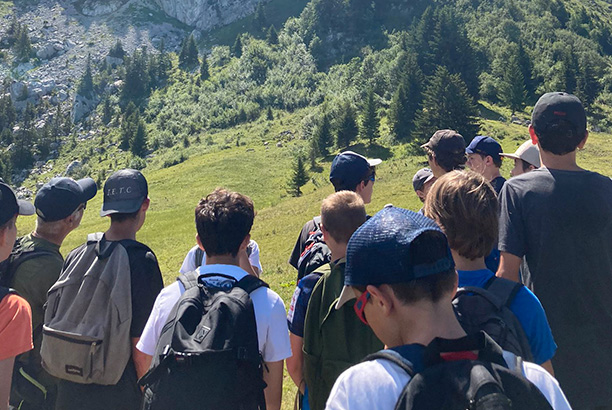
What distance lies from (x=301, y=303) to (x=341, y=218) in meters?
0.77

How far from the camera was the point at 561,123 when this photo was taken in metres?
3.75

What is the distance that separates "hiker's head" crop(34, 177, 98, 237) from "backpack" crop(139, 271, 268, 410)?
2273mm

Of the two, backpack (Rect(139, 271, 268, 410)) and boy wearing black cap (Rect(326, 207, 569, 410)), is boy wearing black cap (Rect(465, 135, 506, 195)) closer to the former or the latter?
backpack (Rect(139, 271, 268, 410))

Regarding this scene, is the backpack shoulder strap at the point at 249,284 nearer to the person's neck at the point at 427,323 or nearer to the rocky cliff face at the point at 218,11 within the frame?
the person's neck at the point at 427,323

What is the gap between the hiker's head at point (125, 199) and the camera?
14.0 ft

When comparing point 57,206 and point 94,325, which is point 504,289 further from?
point 57,206

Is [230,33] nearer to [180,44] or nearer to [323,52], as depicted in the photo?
[180,44]

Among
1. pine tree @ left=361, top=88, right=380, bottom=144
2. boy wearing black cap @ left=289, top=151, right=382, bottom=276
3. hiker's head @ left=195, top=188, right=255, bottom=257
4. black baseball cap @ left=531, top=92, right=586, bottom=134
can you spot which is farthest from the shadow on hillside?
hiker's head @ left=195, top=188, right=255, bottom=257

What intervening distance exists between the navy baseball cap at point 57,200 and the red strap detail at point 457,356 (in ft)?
13.5

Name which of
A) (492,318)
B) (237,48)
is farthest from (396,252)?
(237,48)

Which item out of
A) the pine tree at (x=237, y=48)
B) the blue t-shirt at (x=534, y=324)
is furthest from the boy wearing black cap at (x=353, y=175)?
the pine tree at (x=237, y=48)

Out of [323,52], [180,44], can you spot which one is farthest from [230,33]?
[323,52]

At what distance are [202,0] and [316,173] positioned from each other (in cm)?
13497

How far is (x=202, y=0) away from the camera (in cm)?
16875
